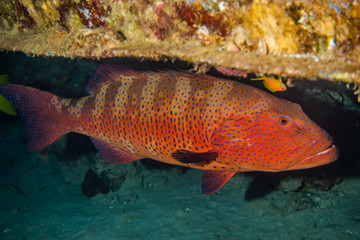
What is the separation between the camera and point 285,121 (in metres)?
2.74

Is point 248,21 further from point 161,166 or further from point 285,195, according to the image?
point 161,166

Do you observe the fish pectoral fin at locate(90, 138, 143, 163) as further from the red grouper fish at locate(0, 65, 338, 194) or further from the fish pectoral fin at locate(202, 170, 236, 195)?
the fish pectoral fin at locate(202, 170, 236, 195)

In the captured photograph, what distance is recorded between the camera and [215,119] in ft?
9.54

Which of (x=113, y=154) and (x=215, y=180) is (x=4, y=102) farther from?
(x=215, y=180)

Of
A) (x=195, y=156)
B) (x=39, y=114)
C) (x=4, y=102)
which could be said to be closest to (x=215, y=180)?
(x=195, y=156)

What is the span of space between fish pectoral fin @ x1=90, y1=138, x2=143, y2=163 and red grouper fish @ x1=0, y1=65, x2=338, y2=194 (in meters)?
0.10

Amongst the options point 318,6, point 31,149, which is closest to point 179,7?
point 318,6

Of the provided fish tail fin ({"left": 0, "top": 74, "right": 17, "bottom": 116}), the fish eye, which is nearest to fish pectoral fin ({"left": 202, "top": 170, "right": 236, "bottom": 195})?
the fish eye

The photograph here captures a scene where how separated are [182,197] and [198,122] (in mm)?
2985

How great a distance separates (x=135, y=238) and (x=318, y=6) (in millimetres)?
4752

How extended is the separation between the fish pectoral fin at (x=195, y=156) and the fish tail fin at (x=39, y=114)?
2.30m

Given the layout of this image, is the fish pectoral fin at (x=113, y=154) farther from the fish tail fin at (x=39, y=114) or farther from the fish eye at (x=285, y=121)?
the fish eye at (x=285, y=121)

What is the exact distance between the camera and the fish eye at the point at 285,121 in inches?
107

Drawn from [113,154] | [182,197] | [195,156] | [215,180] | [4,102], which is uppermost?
[4,102]
